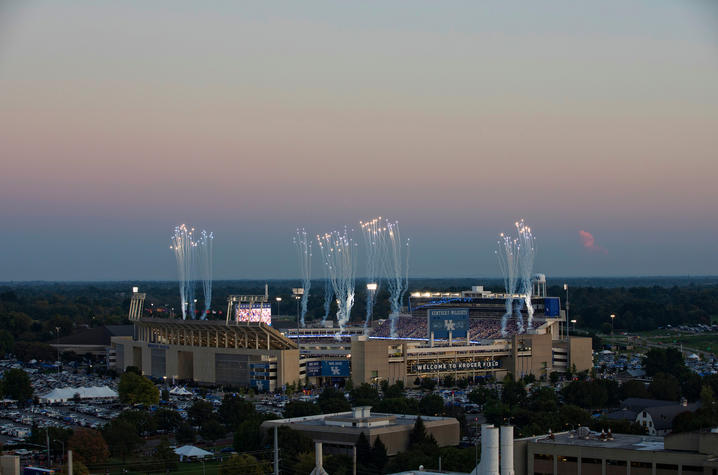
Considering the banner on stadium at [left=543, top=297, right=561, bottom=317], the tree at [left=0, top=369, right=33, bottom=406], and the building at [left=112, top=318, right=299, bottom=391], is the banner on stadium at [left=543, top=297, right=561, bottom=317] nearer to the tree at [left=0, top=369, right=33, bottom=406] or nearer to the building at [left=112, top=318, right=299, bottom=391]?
the building at [left=112, top=318, right=299, bottom=391]

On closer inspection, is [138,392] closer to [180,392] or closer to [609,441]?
[180,392]

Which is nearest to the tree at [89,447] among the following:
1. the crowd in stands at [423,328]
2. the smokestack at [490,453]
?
the smokestack at [490,453]

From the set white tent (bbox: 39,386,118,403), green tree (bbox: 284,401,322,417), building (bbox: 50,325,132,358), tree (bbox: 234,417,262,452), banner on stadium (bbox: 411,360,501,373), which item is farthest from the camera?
building (bbox: 50,325,132,358)

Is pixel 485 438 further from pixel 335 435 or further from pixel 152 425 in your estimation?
pixel 152 425

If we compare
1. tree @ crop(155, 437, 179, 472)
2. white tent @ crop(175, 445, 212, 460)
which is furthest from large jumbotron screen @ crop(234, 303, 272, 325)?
tree @ crop(155, 437, 179, 472)

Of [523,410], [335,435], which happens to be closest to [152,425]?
[335,435]

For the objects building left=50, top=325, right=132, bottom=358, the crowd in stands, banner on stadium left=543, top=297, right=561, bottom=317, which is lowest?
building left=50, top=325, right=132, bottom=358
